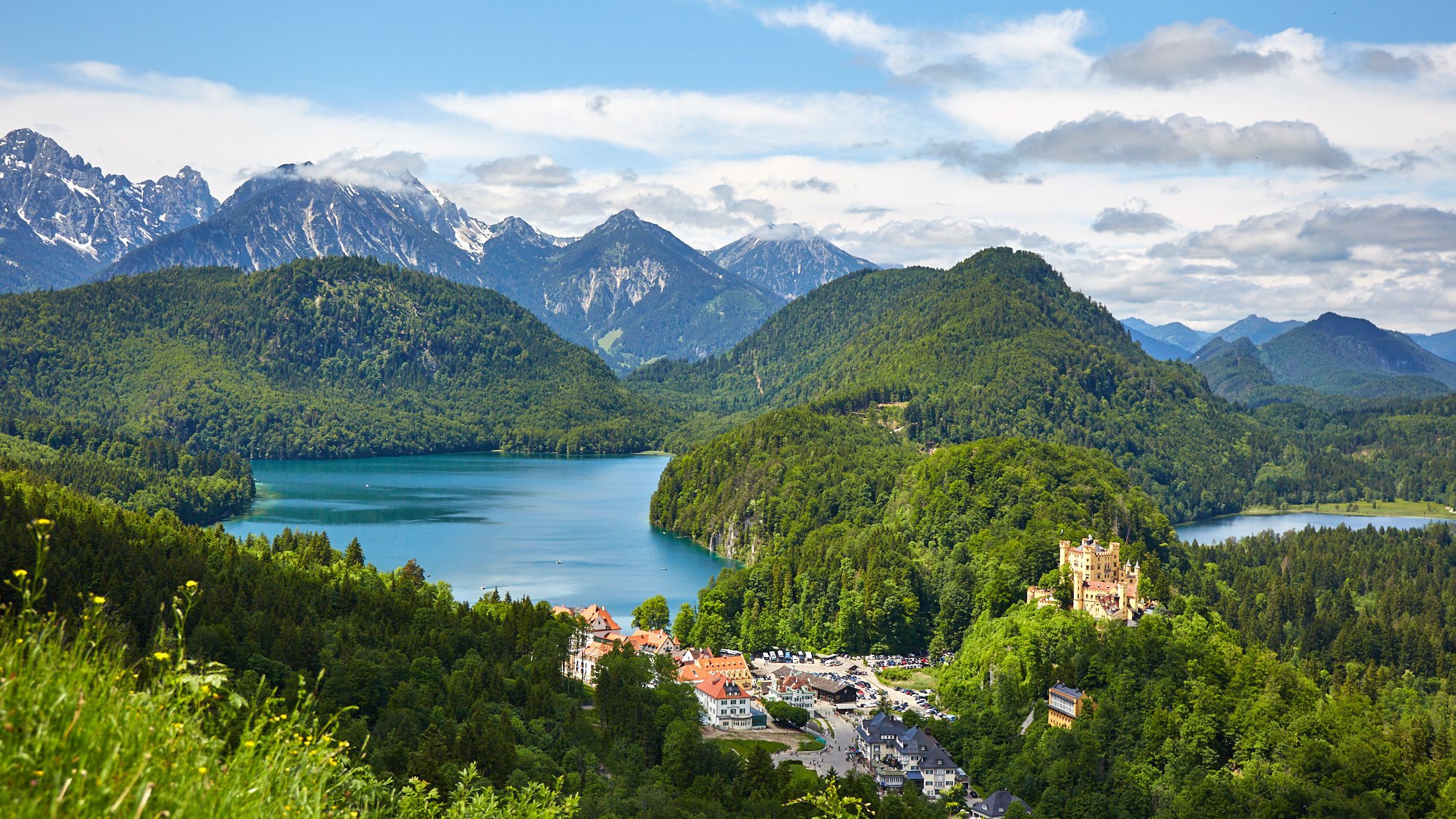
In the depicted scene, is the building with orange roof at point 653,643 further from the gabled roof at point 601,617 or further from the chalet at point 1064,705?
the chalet at point 1064,705

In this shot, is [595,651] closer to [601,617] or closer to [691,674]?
[691,674]

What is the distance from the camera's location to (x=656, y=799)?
36.9 metres

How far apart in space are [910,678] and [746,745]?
21.1m

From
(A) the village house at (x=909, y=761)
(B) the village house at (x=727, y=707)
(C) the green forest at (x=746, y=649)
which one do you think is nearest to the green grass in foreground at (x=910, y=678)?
(C) the green forest at (x=746, y=649)

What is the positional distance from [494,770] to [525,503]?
344ft

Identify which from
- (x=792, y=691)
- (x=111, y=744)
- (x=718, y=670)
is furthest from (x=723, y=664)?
(x=111, y=744)

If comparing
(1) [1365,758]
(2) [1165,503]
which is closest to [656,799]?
(1) [1365,758]

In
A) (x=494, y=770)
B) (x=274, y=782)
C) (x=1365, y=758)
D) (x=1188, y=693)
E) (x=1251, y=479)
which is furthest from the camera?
(x=1251, y=479)

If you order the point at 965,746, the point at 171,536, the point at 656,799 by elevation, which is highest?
the point at 171,536

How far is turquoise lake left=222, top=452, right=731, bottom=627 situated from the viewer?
→ 90.9m

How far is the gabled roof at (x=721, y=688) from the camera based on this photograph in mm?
57531

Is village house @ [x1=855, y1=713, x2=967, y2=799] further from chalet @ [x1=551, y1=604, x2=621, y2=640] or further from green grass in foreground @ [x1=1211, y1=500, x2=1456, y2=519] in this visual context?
green grass in foreground @ [x1=1211, y1=500, x2=1456, y2=519]

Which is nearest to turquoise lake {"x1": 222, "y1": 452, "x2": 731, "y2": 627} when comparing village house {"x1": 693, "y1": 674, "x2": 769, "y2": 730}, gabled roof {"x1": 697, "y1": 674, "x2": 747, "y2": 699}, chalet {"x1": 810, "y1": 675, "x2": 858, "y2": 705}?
chalet {"x1": 810, "y1": 675, "x2": 858, "y2": 705}

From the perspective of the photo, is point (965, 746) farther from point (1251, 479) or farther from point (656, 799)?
point (1251, 479)
